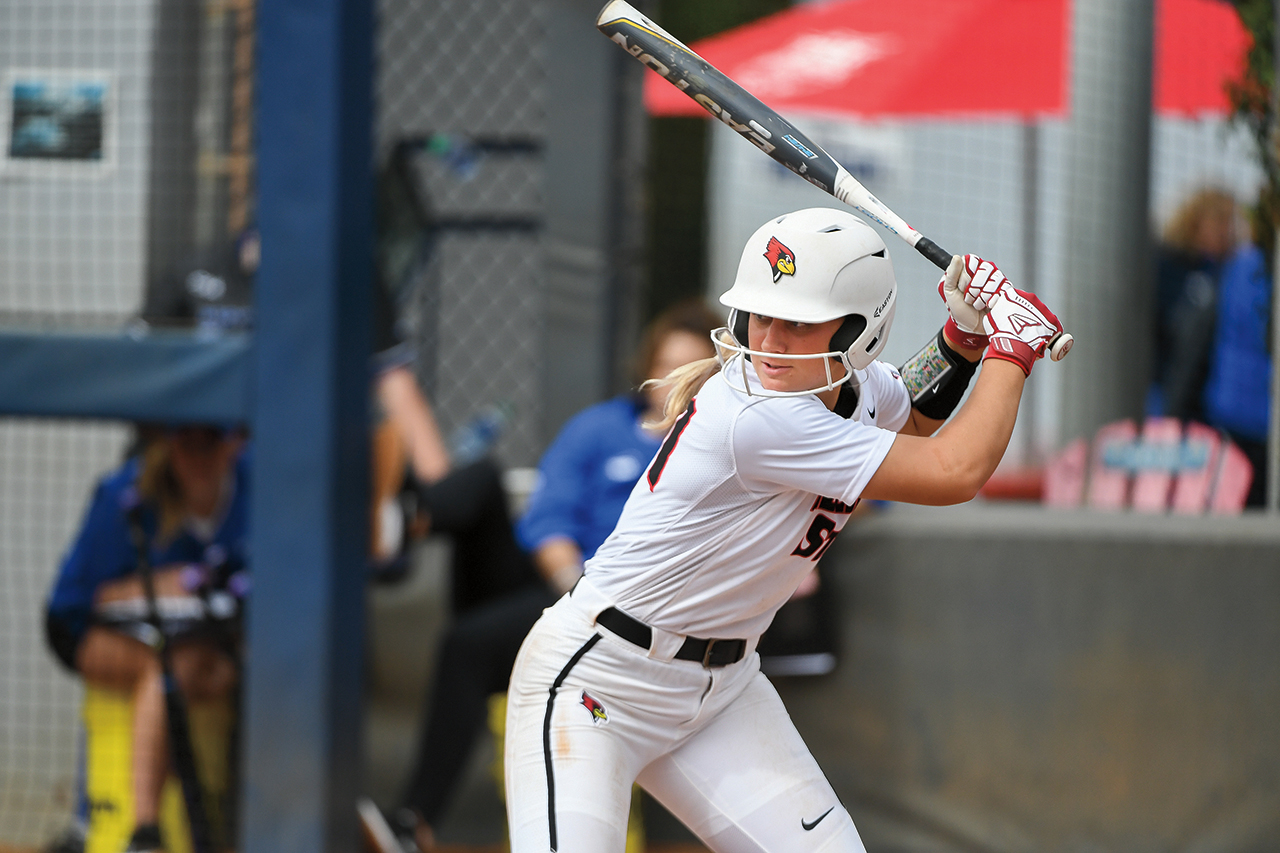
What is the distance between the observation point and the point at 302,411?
11.6 feet

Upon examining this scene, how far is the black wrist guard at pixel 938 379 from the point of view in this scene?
2.66 meters

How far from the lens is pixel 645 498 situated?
8.23 ft

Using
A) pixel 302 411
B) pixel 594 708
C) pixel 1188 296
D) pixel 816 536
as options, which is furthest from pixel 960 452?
pixel 1188 296

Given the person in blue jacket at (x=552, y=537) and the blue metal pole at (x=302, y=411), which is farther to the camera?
the person in blue jacket at (x=552, y=537)

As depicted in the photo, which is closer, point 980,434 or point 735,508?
point 980,434

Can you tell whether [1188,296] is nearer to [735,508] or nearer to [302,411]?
[735,508]

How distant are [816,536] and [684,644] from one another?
0.31 meters

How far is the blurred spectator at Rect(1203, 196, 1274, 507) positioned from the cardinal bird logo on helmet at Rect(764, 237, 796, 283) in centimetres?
231

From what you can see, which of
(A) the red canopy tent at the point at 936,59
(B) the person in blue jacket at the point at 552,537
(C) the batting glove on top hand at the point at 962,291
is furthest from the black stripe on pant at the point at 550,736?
(A) the red canopy tent at the point at 936,59

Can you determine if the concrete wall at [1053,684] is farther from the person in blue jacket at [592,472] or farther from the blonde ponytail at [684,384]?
the blonde ponytail at [684,384]

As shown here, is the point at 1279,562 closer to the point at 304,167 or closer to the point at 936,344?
the point at 936,344

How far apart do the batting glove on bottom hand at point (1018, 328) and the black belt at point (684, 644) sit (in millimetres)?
713

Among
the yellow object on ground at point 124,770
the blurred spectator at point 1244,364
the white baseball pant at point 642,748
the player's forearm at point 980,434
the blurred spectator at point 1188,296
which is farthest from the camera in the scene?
the blurred spectator at point 1188,296

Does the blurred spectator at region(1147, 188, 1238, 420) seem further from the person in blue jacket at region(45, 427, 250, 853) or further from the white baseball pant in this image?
the person in blue jacket at region(45, 427, 250, 853)
